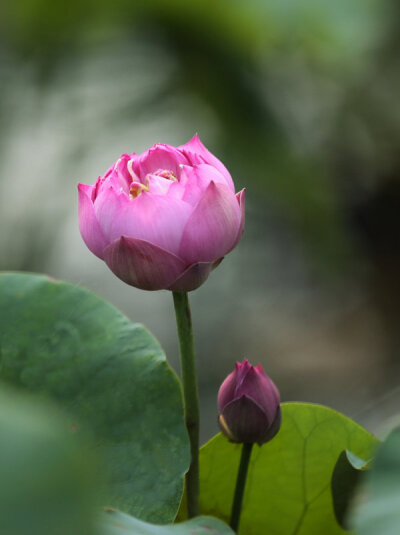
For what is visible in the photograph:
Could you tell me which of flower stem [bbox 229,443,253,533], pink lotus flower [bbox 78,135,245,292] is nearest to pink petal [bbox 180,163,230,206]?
pink lotus flower [bbox 78,135,245,292]

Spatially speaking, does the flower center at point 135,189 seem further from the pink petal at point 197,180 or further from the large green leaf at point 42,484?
the large green leaf at point 42,484

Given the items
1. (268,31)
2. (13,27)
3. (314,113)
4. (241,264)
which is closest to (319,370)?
(241,264)

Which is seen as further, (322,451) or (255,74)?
(255,74)

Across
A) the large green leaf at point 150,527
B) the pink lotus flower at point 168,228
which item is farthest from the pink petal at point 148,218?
the large green leaf at point 150,527

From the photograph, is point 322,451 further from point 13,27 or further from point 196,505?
point 13,27

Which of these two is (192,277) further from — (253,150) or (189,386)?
(253,150)

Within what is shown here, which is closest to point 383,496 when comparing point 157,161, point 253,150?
point 157,161

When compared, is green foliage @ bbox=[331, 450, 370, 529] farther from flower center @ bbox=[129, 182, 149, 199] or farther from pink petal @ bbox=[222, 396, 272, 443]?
flower center @ bbox=[129, 182, 149, 199]
